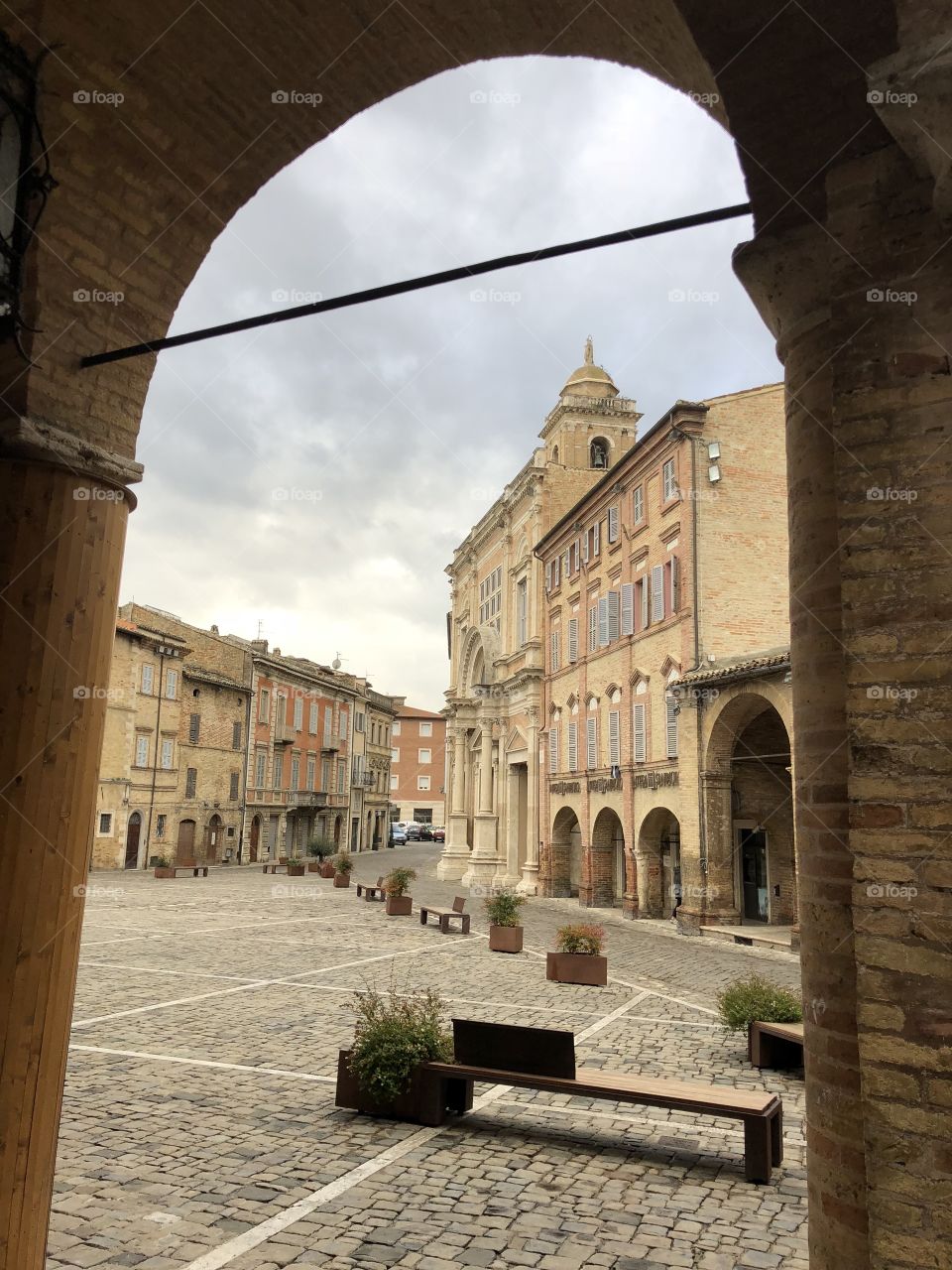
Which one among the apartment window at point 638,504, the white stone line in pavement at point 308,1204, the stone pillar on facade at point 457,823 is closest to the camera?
the white stone line in pavement at point 308,1204

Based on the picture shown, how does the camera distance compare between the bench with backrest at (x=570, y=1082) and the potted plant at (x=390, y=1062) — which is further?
the potted plant at (x=390, y=1062)

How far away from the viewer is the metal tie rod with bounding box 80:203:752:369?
4039 mm

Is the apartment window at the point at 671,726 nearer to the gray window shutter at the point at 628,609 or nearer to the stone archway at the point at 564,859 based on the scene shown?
the gray window shutter at the point at 628,609

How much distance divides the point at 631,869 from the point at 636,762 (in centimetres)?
298

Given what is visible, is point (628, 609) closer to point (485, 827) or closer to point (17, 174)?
point (485, 827)

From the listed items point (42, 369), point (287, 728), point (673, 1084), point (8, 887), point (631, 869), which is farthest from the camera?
point (287, 728)

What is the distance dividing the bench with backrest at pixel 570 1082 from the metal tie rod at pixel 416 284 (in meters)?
5.38

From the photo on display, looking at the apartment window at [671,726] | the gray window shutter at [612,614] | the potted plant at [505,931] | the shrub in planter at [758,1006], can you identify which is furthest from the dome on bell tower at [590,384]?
the shrub in planter at [758,1006]

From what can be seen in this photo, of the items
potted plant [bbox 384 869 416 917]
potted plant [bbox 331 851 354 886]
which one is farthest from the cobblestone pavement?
potted plant [bbox 331 851 354 886]

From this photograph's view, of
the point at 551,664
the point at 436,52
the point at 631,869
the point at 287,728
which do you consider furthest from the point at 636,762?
the point at 287,728

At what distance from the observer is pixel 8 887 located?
14.1 ft

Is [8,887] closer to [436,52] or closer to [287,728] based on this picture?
[436,52]

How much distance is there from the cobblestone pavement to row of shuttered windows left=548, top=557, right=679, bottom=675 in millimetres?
13003

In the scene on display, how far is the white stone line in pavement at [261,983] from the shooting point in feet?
35.1
